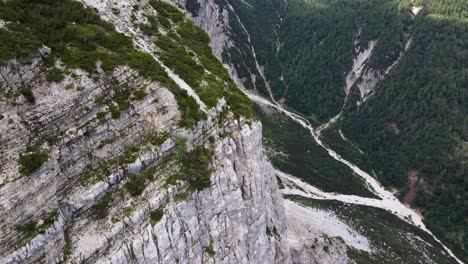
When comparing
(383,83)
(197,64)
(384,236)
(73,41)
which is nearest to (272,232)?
(197,64)

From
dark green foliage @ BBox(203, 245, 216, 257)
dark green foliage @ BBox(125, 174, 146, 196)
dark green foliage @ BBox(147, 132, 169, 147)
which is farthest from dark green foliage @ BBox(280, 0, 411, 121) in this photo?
dark green foliage @ BBox(125, 174, 146, 196)

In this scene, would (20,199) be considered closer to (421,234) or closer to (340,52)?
(421,234)

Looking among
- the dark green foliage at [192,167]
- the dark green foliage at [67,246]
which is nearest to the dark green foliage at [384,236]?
the dark green foliage at [192,167]

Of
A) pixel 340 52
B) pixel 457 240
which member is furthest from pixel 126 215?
pixel 340 52

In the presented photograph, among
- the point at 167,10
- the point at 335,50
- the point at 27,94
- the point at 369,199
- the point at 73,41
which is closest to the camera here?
the point at 27,94

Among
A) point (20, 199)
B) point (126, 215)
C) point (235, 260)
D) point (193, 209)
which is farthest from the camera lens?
point (235, 260)

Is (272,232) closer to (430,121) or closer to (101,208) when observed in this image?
(101,208)

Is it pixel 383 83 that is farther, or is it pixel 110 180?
pixel 383 83
